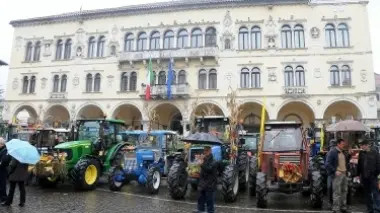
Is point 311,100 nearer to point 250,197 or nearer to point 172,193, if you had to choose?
point 250,197

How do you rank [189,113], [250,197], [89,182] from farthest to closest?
[189,113]
[89,182]
[250,197]

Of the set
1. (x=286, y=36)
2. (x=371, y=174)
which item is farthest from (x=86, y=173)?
(x=286, y=36)

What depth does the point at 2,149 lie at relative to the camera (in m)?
8.59

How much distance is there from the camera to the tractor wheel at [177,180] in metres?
9.62

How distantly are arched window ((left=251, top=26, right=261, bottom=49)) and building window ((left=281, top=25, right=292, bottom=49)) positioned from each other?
188cm

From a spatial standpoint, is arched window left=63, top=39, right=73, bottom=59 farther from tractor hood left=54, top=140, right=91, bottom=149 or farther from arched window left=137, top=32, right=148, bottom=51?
tractor hood left=54, top=140, right=91, bottom=149

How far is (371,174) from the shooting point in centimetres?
770

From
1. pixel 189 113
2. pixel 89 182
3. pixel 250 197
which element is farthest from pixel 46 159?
pixel 189 113

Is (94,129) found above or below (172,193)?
above

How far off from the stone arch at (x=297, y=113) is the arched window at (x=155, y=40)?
12298 mm

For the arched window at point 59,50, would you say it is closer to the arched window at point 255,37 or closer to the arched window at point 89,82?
the arched window at point 89,82

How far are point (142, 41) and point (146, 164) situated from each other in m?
19.9

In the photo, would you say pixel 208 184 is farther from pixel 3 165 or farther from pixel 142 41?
pixel 142 41

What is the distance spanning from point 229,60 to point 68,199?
20.3 m
